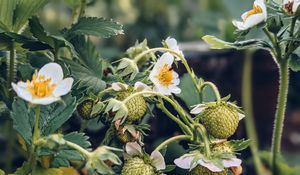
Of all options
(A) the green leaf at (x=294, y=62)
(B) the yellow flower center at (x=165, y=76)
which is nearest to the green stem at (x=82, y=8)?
(B) the yellow flower center at (x=165, y=76)

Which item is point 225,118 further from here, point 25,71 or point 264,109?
point 264,109

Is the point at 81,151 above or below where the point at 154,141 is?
above

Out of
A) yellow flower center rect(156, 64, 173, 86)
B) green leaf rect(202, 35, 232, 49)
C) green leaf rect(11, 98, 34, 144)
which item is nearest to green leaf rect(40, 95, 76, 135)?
green leaf rect(11, 98, 34, 144)

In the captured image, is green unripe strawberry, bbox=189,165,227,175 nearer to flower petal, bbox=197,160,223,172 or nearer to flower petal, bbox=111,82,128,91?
flower petal, bbox=197,160,223,172

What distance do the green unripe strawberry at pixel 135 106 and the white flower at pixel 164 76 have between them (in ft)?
0.12

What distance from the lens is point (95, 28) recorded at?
97cm

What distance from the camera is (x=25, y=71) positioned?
0.91 meters

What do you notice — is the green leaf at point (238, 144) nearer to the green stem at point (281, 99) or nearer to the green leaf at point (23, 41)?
the green stem at point (281, 99)

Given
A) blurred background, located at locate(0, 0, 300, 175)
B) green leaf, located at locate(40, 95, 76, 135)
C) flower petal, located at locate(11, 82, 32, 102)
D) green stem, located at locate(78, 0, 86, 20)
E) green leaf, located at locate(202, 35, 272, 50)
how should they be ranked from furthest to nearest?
blurred background, located at locate(0, 0, 300, 175) → green stem, located at locate(78, 0, 86, 20) → green leaf, located at locate(202, 35, 272, 50) → green leaf, located at locate(40, 95, 76, 135) → flower petal, located at locate(11, 82, 32, 102)

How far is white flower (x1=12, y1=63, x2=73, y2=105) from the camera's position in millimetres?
767

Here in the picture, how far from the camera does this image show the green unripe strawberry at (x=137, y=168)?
84 centimetres

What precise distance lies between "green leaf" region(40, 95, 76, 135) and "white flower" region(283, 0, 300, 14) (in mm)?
304

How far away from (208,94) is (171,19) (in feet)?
3.89

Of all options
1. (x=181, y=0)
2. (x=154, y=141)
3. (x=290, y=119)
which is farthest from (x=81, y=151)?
(x=181, y=0)
